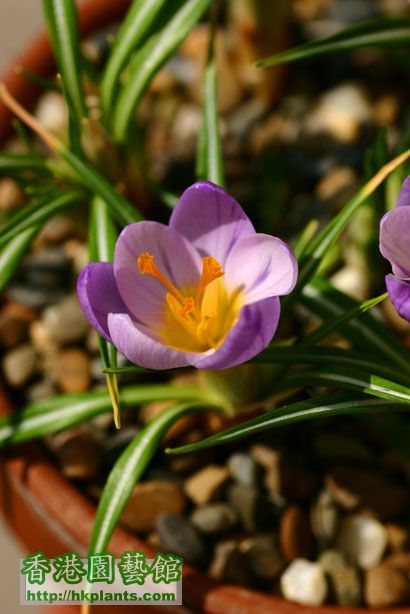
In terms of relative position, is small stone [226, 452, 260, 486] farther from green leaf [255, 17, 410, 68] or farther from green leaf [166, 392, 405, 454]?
green leaf [255, 17, 410, 68]

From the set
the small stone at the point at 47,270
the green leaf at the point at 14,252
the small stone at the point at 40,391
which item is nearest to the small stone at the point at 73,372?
the small stone at the point at 40,391

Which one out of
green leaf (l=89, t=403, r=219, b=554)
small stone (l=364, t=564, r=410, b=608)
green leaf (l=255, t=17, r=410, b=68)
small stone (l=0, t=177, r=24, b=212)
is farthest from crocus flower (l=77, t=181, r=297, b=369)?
small stone (l=0, t=177, r=24, b=212)

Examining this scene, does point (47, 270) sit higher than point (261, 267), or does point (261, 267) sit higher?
point (47, 270)

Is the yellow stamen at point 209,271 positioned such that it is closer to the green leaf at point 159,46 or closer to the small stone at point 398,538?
the green leaf at point 159,46

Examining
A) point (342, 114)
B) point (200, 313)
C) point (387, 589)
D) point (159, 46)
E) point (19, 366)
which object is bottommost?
point (387, 589)

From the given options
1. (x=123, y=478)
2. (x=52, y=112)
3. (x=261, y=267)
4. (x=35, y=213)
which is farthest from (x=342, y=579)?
(x=52, y=112)

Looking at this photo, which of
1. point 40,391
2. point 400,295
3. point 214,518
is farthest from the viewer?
point 40,391

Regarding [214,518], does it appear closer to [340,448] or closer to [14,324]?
[340,448]
